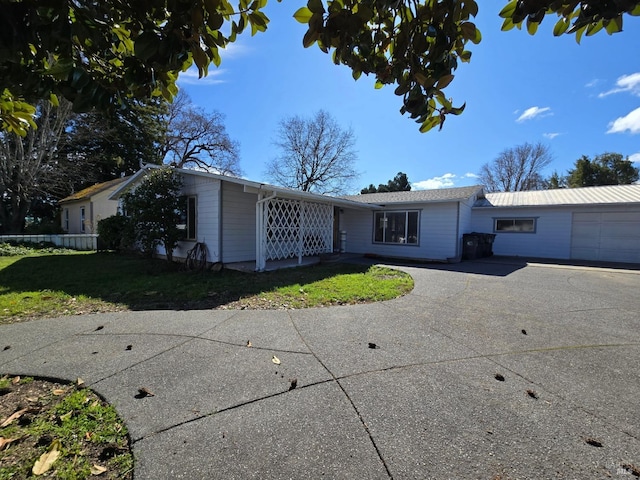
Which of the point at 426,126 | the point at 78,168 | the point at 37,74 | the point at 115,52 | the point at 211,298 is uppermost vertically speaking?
the point at 78,168

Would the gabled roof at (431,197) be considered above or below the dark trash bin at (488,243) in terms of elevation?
above

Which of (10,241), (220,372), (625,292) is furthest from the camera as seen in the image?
(10,241)

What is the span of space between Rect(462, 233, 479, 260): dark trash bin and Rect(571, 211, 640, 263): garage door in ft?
15.2

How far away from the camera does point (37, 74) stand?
1816 millimetres

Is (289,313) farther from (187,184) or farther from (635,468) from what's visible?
(187,184)

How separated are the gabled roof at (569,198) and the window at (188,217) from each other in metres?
13.2

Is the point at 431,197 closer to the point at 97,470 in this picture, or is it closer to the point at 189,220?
the point at 189,220

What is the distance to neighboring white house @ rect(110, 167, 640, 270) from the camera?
9352 millimetres

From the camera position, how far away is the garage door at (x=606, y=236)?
41.0 feet

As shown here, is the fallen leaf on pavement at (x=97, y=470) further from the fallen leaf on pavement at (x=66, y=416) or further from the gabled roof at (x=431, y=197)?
the gabled roof at (x=431, y=197)

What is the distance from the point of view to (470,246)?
12.7m

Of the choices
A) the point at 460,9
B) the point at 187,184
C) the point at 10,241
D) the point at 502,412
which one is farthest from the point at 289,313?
the point at 10,241

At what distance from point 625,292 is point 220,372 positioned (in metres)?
8.49

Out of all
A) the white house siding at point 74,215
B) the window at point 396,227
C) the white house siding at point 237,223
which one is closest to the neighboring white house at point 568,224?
the window at point 396,227
